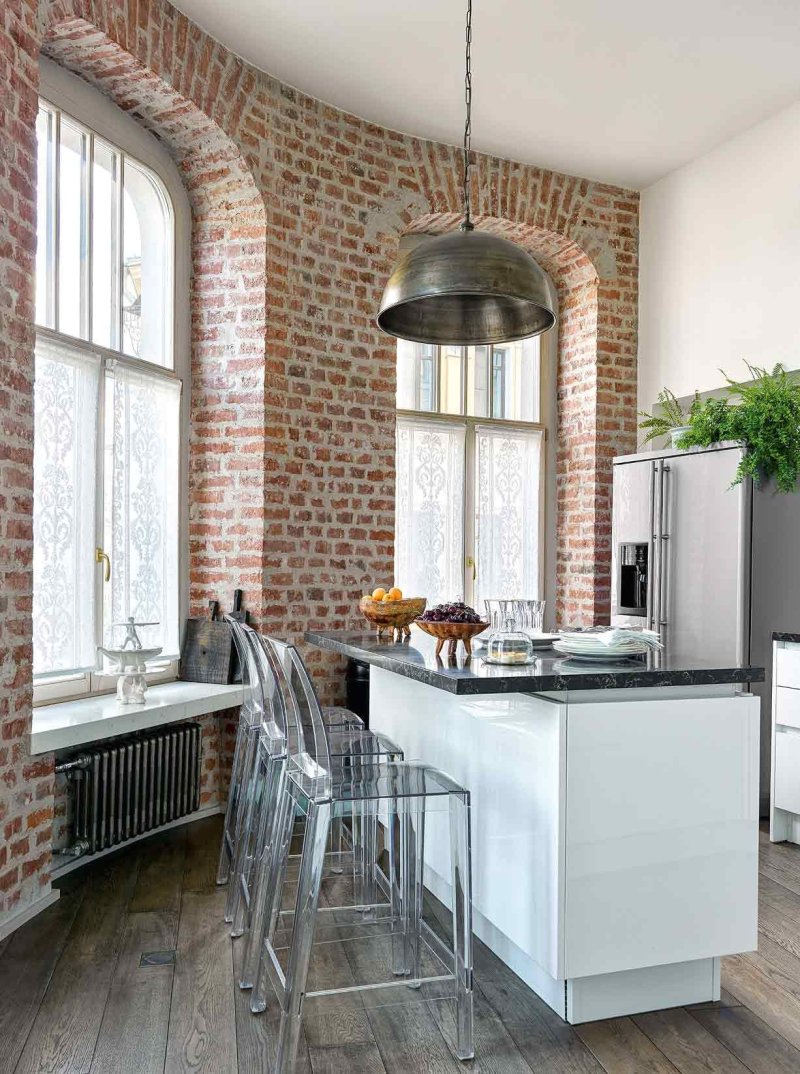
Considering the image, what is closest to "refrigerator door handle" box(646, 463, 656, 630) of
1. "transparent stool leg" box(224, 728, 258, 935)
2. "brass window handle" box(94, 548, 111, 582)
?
"transparent stool leg" box(224, 728, 258, 935)

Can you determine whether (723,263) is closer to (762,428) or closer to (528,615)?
(762,428)

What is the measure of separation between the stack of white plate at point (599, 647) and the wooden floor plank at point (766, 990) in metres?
1.03

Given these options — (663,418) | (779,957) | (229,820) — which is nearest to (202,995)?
(229,820)

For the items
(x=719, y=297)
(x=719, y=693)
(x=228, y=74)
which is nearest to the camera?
(x=719, y=693)

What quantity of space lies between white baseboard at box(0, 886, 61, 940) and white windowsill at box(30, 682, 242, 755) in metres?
0.53

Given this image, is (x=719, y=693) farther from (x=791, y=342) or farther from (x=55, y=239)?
(x=55, y=239)

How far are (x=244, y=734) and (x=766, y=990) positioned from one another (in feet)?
6.63

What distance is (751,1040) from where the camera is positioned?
2432 millimetres

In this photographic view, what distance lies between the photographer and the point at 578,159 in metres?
5.46

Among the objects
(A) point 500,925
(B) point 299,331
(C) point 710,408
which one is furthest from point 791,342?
(A) point 500,925

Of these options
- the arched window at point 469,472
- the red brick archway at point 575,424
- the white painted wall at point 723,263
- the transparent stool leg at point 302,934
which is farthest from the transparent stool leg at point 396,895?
the white painted wall at point 723,263

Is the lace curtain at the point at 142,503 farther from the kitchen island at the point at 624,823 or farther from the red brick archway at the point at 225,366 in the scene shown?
the kitchen island at the point at 624,823

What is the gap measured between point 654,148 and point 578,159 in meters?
0.44

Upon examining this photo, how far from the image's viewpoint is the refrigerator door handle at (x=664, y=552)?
494 centimetres
